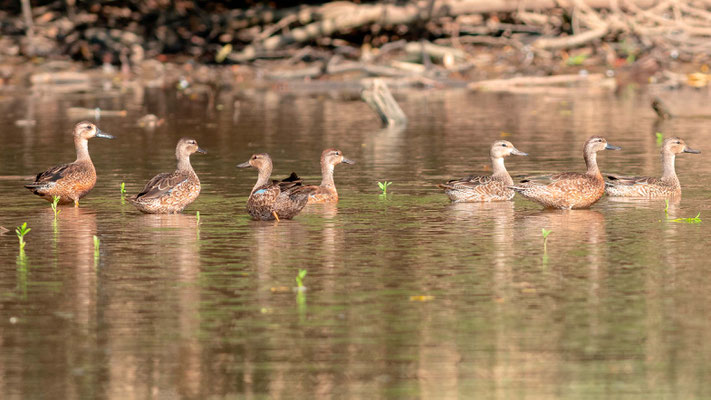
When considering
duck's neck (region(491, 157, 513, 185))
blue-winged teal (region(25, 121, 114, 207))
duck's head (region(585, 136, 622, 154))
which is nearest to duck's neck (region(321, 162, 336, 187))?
duck's neck (region(491, 157, 513, 185))

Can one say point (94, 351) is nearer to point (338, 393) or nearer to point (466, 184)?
point (338, 393)

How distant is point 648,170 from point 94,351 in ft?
41.9

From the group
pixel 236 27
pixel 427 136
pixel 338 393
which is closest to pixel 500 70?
pixel 236 27

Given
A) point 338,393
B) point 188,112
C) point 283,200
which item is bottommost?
point 338,393

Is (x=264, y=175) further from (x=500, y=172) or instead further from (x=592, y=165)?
(x=592, y=165)

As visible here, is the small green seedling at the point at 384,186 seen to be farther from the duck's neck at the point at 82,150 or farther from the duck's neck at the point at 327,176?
the duck's neck at the point at 82,150

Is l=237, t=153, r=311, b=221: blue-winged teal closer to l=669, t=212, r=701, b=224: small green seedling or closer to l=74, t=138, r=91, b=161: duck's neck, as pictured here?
l=74, t=138, r=91, b=161: duck's neck

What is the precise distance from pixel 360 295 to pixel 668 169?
7.97 metres

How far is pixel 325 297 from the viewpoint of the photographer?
11.1 meters

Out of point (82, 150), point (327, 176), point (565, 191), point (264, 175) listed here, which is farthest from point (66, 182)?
point (565, 191)

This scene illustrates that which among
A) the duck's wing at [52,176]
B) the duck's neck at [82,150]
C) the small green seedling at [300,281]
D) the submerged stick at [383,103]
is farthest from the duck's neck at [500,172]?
the submerged stick at [383,103]

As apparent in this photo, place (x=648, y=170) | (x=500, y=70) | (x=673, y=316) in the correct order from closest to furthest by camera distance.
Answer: (x=673, y=316), (x=648, y=170), (x=500, y=70)

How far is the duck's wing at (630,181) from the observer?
17.4m

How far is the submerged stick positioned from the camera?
29219 millimetres
